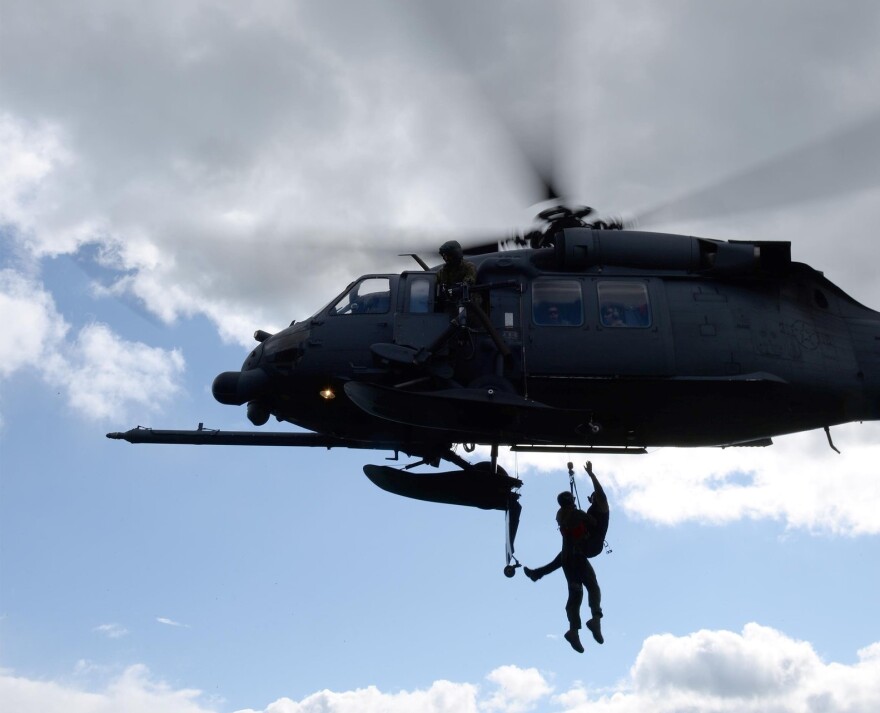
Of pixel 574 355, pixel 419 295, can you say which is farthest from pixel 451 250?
pixel 574 355

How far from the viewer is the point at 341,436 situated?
734 inches

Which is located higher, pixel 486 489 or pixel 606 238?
pixel 606 238

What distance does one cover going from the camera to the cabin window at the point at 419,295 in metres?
17.8

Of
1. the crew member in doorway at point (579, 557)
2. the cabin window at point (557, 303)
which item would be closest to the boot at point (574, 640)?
the crew member in doorway at point (579, 557)

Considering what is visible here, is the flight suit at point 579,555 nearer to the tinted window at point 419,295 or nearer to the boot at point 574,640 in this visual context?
the boot at point 574,640

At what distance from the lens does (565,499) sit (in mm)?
19391

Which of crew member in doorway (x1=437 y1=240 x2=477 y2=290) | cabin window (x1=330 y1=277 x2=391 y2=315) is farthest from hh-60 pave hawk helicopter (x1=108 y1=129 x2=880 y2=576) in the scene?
crew member in doorway (x1=437 y1=240 x2=477 y2=290)

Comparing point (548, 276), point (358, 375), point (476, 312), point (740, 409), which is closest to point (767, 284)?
point (740, 409)

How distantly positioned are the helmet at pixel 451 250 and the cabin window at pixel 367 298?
3.75 ft

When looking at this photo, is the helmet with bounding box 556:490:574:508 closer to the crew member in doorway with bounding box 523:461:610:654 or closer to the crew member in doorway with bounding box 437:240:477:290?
the crew member in doorway with bounding box 523:461:610:654

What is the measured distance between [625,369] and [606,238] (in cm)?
225

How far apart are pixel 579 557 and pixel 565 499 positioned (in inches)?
39.7

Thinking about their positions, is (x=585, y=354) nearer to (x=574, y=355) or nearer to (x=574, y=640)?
(x=574, y=355)

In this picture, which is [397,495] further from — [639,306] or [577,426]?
[639,306]
